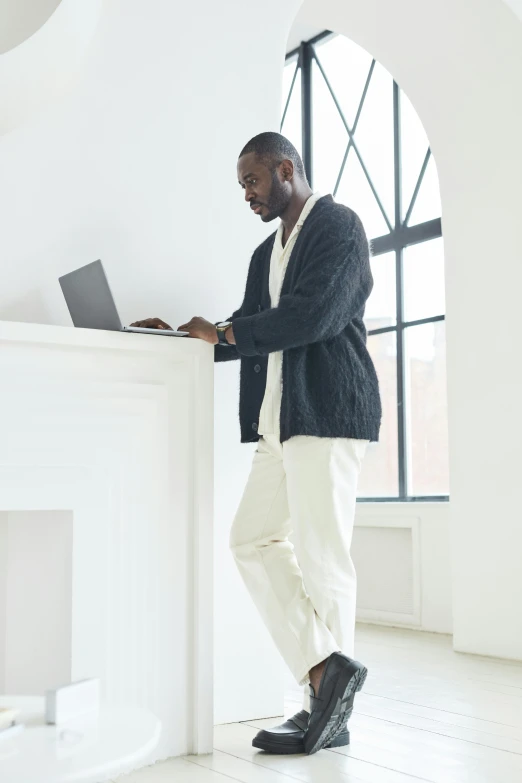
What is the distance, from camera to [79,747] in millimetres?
1026

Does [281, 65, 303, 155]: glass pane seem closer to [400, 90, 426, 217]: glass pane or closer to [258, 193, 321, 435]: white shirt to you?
[400, 90, 426, 217]: glass pane

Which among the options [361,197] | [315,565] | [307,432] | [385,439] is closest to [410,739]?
[315,565]

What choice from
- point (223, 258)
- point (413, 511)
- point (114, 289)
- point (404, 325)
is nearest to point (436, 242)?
point (404, 325)

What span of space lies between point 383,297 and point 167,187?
2.83 m

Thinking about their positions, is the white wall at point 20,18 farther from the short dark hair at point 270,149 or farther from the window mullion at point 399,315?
the window mullion at point 399,315

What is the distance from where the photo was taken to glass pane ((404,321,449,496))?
4.95 meters

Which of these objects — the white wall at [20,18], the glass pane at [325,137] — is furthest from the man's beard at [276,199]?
the glass pane at [325,137]

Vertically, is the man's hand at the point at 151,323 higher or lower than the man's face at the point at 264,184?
lower

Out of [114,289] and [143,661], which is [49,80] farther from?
[143,661]

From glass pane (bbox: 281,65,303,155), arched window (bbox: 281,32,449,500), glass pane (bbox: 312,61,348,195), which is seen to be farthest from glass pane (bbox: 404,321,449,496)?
glass pane (bbox: 281,65,303,155)

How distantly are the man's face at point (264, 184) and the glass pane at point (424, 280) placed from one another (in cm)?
268

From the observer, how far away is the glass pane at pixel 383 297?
17.4 feet

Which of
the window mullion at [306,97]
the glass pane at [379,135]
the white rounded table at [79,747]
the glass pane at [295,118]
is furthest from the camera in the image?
the glass pane at [295,118]

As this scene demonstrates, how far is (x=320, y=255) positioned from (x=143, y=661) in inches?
43.7
